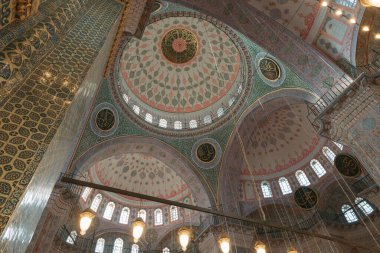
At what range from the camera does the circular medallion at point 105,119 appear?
1013 cm

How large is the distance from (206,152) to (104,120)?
14.5 ft

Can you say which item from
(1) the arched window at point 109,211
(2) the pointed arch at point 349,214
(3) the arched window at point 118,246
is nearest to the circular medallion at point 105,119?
(1) the arched window at point 109,211

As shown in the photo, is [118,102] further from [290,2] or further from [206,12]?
[290,2]

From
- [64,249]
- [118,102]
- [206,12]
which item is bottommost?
[64,249]

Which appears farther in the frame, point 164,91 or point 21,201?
point 164,91

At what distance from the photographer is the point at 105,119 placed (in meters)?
10.3

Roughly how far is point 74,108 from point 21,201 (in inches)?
46.9

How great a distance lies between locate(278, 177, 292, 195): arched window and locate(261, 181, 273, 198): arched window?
0.58m

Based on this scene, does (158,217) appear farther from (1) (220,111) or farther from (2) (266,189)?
(1) (220,111)

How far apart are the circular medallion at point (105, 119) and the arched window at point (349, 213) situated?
35.8 feet

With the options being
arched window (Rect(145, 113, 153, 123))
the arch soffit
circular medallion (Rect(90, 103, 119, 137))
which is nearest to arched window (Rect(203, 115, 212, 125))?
the arch soffit

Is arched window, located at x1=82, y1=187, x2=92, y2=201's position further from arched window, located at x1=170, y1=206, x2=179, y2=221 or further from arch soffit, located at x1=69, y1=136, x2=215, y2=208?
arched window, located at x1=170, y1=206, x2=179, y2=221

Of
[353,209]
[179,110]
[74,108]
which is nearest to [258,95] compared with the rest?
[179,110]

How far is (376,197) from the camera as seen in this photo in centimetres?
951
